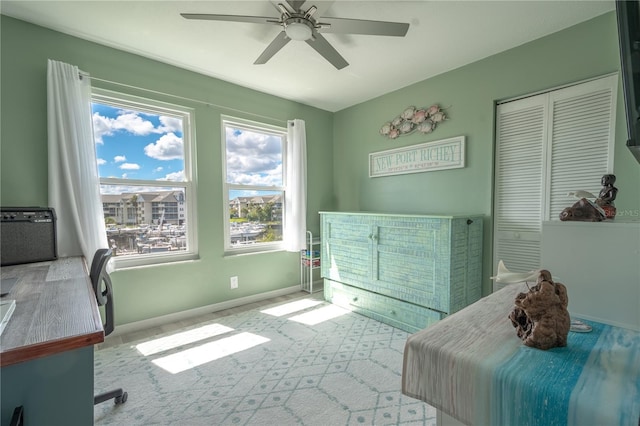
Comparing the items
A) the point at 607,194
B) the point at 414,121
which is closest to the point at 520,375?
the point at 607,194

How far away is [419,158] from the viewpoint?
302 cm

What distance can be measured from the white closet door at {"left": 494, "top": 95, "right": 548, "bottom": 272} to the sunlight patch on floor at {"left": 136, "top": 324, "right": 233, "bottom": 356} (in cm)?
267

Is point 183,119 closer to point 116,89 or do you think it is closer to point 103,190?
point 116,89

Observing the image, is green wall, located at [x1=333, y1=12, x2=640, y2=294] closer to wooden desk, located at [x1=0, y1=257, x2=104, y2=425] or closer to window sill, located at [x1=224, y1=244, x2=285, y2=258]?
window sill, located at [x1=224, y1=244, x2=285, y2=258]

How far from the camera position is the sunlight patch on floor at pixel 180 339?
7.31 ft

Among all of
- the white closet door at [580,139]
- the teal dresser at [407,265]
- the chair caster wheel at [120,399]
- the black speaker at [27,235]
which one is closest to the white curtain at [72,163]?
the black speaker at [27,235]

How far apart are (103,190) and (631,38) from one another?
317 centimetres

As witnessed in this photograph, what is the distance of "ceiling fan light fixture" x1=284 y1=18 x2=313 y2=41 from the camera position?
5.49 feet

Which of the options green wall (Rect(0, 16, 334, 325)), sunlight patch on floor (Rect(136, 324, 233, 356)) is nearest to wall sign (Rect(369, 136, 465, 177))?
green wall (Rect(0, 16, 334, 325))

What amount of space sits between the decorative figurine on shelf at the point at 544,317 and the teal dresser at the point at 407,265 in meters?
1.59

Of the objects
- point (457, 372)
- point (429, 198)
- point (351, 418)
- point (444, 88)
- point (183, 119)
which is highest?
point (444, 88)

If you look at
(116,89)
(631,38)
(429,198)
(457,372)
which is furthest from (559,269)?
(116,89)

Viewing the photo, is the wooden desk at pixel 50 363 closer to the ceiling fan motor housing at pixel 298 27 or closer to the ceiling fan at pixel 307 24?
the ceiling fan at pixel 307 24

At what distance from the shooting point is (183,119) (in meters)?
2.83
